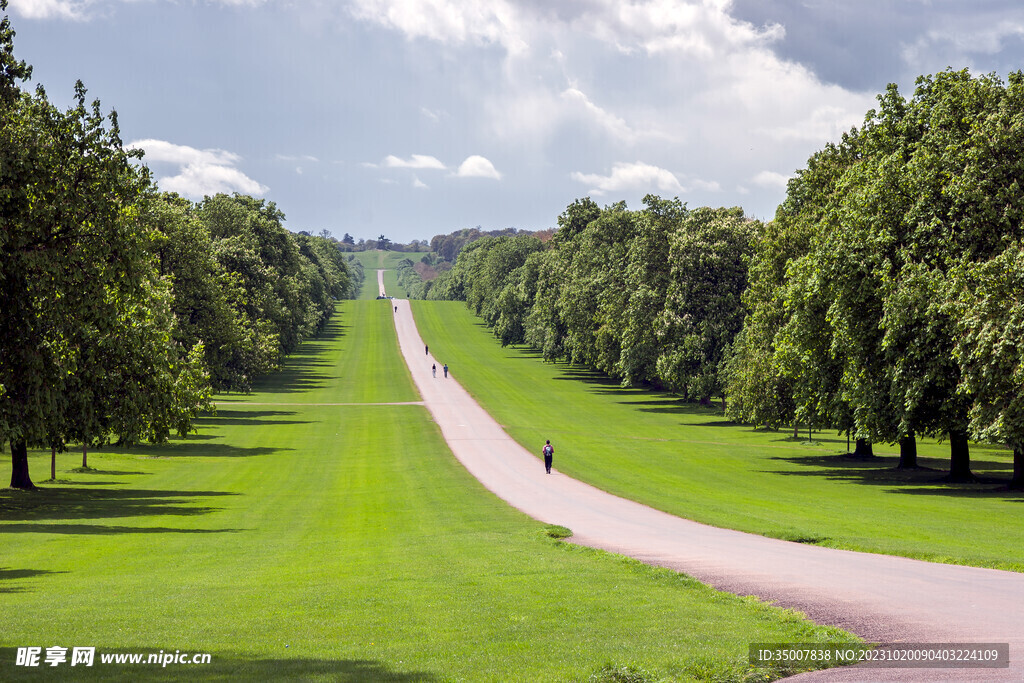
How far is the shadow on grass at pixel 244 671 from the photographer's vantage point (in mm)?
11133

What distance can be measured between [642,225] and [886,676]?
7334 cm

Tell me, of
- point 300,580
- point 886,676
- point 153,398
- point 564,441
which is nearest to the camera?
point 886,676

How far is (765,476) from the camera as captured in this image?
43.7 metres

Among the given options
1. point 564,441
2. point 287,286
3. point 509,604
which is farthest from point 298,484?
point 287,286

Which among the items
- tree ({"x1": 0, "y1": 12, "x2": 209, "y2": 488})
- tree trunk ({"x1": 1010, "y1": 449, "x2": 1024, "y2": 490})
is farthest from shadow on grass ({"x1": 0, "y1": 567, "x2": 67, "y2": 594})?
Result: tree trunk ({"x1": 1010, "y1": 449, "x2": 1024, "y2": 490})

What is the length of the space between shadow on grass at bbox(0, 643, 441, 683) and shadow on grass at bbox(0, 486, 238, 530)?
65.3ft

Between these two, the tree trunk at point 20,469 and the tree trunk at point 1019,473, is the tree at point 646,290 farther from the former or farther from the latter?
the tree trunk at point 20,469

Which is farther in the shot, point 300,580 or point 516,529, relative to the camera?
point 516,529

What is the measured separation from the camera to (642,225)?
82312 mm

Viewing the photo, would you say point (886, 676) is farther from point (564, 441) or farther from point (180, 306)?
point (180, 306)

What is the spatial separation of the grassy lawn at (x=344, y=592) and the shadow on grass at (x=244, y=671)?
0.04 meters

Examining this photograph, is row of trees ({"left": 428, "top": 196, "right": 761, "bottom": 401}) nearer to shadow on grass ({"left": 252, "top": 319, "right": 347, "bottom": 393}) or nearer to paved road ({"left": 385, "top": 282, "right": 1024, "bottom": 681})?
shadow on grass ({"left": 252, "top": 319, "right": 347, "bottom": 393})

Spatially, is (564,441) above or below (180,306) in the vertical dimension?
below

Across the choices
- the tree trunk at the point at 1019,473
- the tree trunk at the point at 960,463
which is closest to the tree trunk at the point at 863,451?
the tree trunk at the point at 960,463
